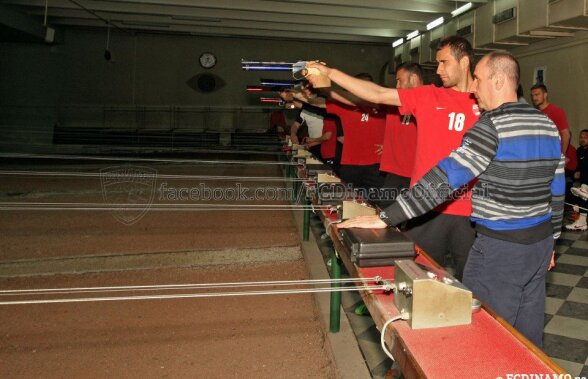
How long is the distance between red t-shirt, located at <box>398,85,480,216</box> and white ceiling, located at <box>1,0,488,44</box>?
5861mm

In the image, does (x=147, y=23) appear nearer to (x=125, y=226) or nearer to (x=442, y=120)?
(x=125, y=226)

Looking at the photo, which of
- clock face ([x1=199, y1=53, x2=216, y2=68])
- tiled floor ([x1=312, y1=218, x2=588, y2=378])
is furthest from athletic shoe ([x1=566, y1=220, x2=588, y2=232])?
clock face ([x1=199, y1=53, x2=216, y2=68])

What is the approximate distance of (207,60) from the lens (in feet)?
38.4

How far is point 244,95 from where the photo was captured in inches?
471

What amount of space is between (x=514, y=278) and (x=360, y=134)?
276 centimetres

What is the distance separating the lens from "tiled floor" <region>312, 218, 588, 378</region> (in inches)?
93.4

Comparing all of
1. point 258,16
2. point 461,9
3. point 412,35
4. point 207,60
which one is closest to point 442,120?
point 461,9

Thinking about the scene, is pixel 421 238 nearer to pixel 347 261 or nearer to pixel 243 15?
pixel 347 261

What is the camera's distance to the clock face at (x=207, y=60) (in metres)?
11.7

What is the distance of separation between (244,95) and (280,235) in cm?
831

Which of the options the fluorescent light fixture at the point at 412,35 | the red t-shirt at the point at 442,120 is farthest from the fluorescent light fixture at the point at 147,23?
the red t-shirt at the point at 442,120

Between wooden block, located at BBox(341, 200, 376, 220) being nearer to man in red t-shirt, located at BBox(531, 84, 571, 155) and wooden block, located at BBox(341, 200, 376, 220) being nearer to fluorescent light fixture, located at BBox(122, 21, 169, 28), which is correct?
man in red t-shirt, located at BBox(531, 84, 571, 155)

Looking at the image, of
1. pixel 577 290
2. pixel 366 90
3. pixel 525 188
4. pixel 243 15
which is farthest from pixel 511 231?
pixel 243 15

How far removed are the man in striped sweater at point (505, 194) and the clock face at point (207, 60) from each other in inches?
437
